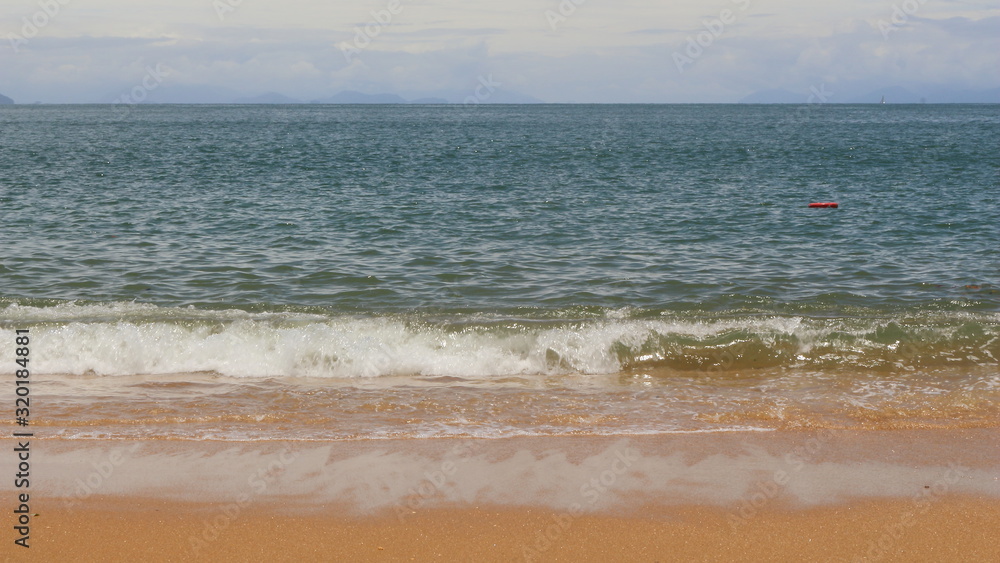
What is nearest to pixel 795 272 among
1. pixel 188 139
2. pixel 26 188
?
pixel 26 188

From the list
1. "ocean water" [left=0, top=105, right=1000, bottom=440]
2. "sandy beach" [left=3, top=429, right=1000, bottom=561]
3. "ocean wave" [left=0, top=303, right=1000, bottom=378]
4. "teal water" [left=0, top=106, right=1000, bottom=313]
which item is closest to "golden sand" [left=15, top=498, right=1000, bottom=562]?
"sandy beach" [left=3, top=429, right=1000, bottom=561]

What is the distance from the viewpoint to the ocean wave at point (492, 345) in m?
10.8

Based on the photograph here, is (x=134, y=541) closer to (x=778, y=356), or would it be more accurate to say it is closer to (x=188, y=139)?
(x=778, y=356)

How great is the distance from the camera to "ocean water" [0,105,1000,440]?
29.1 feet

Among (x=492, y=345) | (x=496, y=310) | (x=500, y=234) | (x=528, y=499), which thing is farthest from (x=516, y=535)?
(x=500, y=234)

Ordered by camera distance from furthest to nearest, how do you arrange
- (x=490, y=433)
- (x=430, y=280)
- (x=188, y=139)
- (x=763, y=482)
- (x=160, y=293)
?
(x=188, y=139)
(x=430, y=280)
(x=160, y=293)
(x=490, y=433)
(x=763, y=482)

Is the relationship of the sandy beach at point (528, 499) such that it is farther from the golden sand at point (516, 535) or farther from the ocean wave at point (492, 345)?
the ocean wave at point (492, 345)

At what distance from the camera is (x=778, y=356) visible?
11242mm

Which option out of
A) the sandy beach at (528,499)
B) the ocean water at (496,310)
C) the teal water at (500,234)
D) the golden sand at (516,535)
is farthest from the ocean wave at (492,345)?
the golden sand at (516,535)

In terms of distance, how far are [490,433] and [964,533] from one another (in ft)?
13.3

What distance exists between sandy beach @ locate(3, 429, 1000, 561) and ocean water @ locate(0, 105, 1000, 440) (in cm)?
56

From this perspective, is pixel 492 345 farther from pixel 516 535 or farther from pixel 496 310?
pixel 516 535

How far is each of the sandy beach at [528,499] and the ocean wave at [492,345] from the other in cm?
313

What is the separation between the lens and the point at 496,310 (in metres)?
13.3
